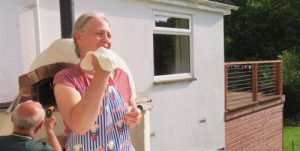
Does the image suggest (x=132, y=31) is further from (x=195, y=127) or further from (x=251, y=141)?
(x=251, y=141)

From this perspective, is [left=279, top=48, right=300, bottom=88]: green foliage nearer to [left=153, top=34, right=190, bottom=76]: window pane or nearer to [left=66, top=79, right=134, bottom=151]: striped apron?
[left=153, top=34, right=190, bottom=76]: window pane

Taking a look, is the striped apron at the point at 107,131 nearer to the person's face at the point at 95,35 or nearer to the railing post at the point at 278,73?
the person's face at the point at 95,35

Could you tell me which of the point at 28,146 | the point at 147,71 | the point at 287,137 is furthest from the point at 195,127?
the point at 287,137

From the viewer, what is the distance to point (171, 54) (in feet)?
28.9

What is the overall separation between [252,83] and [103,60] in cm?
1060

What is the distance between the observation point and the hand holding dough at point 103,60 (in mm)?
1900

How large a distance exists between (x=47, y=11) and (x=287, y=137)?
44.1 feet

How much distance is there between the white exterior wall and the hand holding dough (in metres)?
3.16

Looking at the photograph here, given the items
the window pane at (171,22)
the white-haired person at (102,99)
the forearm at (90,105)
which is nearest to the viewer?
the forearm at (90,105)

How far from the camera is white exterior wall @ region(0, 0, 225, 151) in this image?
5.03 m

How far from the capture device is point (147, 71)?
7.76 metres

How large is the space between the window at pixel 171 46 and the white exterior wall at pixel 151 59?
15 cm

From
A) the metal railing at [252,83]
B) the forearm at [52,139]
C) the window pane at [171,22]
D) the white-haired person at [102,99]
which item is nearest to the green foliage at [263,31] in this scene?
the metal railing at [252,83]

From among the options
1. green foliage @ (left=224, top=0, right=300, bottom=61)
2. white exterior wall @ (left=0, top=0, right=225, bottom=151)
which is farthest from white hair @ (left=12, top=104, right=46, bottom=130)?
green foliage @ (left=224, top=0, right=300, bottom=61)
